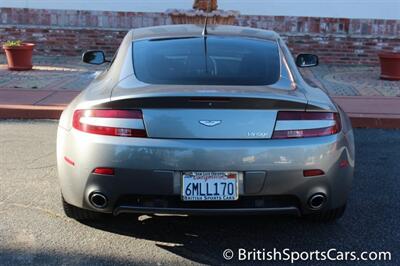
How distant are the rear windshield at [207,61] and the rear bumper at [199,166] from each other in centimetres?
59

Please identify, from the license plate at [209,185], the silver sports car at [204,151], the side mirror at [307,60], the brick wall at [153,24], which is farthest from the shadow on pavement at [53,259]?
the brick wall at [153,24]

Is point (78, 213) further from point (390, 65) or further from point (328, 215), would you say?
point (390, 65)

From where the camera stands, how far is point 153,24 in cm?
1174

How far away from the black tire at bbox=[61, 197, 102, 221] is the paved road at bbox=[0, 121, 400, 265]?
0.25 ft

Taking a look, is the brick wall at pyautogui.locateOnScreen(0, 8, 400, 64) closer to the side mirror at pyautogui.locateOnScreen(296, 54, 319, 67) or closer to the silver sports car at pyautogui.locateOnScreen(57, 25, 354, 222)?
the side mirror at pyautogui.locateOnScreen(296, 54, 319, 67)

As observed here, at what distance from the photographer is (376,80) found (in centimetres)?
998

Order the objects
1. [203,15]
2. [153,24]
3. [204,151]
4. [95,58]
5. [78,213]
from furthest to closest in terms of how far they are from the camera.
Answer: [153,24] < [203,15] < [95,58] < [78,213] < [204,151]

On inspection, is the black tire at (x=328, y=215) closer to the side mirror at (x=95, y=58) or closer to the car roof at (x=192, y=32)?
the car roof at (x=192, y=32)

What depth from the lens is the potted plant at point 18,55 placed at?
10055mm


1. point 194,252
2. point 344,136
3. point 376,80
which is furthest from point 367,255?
point 376,80

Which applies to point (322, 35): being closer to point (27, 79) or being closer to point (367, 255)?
point (27, 79)

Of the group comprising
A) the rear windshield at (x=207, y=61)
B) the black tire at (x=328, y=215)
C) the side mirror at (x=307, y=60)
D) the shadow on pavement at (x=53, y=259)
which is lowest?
the shadow on pavement at (x=53, y=259)

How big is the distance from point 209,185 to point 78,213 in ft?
3.48

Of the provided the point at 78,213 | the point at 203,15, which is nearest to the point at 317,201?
the point at 78,213
